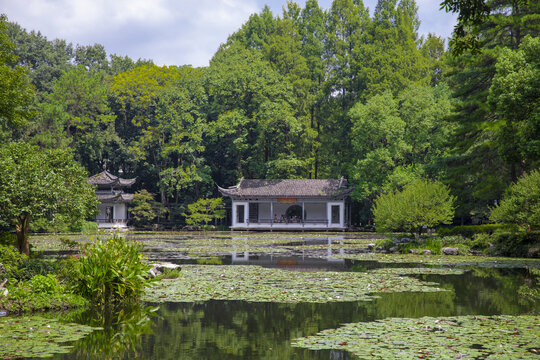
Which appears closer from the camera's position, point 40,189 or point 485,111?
point 40,189

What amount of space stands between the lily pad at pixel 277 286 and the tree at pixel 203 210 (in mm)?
32757

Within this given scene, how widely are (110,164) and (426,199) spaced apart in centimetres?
4108

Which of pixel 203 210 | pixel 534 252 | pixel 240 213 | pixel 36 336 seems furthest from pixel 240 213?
pixel 36 336

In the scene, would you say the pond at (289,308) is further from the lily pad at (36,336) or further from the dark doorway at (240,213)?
the dark doorway at (240,213)

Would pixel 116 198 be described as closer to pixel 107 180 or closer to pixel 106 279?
pixel 107 180

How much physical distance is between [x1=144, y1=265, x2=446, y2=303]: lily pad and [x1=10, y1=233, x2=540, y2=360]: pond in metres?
0.02

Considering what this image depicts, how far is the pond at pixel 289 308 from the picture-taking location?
23.5 feet

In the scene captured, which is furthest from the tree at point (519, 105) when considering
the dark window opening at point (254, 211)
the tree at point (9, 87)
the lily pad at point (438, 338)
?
the dark window opening at point (254, 211)

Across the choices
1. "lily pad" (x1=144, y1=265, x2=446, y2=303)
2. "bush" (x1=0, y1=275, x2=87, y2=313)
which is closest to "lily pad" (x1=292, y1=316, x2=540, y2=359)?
"lily pad" (x1=144, y1=265, x2=446, y2=303)

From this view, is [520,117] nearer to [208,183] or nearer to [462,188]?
[462,188]

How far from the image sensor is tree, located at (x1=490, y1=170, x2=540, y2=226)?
19.8 meters

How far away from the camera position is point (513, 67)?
21594 mm

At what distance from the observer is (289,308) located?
10039 mm

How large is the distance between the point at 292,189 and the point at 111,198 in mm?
17397
